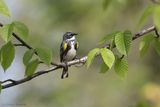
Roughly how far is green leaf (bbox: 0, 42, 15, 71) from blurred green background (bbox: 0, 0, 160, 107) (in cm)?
748

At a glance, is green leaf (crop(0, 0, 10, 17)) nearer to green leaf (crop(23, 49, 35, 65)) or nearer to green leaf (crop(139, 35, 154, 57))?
green leaf (crop(23, 49, 35, 65))

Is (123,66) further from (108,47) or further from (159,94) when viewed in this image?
(159,94)

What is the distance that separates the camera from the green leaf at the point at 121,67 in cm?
270

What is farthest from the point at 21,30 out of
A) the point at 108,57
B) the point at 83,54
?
the point at 83,54

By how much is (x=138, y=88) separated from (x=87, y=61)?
798cm

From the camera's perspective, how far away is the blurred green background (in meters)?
11.1

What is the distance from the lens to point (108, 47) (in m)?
2.78

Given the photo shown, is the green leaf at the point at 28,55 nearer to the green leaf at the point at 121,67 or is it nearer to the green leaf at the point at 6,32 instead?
the green leaf at the point at 6,32

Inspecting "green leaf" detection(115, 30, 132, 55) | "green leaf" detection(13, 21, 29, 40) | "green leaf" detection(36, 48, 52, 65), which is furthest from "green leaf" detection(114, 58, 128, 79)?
"green leaf" detection(13, 21, 29, 40)

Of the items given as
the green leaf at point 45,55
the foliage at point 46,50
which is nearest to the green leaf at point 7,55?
the foliage at point 46,50

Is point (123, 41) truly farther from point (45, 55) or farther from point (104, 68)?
point (45, 55)

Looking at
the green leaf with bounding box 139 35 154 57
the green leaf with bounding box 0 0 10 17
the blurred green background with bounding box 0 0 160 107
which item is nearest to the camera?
the green leaf with bounding box 0 0 10 17

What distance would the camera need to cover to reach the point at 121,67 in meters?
2.73

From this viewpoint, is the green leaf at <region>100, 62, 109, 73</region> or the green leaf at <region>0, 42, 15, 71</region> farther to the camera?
the green leaf at <region>100, 62, 109, 73</region>
